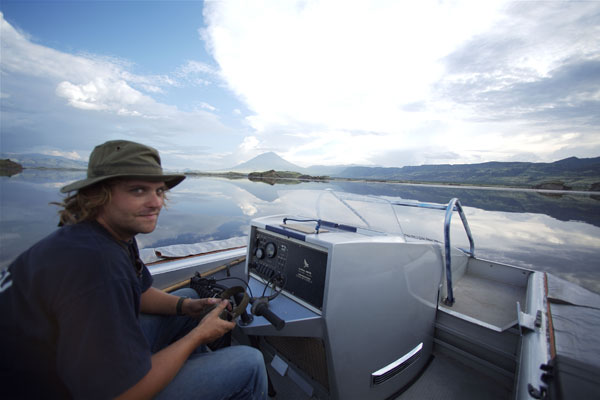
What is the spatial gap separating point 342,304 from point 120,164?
1392 millimetres

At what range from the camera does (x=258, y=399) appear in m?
1.25

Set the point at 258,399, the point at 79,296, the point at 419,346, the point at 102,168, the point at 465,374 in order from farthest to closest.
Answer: the point at 465,374 < the point at 419,346 < the point at 258,399 < the point at 102,168 < the point at 79,296

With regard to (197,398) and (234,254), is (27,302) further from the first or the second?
(234,254)

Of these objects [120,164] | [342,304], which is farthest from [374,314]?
[120,164]

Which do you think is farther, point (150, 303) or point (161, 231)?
point (161, 231)

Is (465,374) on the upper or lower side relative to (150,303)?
lower

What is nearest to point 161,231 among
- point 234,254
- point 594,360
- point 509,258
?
point 234,254

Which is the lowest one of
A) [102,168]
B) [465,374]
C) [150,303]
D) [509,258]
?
[509,258]

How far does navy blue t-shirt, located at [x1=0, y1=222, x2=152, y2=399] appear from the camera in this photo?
75cm

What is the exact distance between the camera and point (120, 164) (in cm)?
104

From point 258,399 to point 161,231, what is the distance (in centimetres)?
812

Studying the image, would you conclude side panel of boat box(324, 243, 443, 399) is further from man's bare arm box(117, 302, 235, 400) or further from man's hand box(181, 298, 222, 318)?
man's hand box(181, 298, 222, 318)

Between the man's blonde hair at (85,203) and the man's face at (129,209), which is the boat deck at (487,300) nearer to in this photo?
the man's face at (129,209)

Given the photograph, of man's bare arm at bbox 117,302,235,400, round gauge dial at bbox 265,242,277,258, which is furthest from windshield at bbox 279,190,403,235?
man's bare arm at bbox 117,302,235,400
